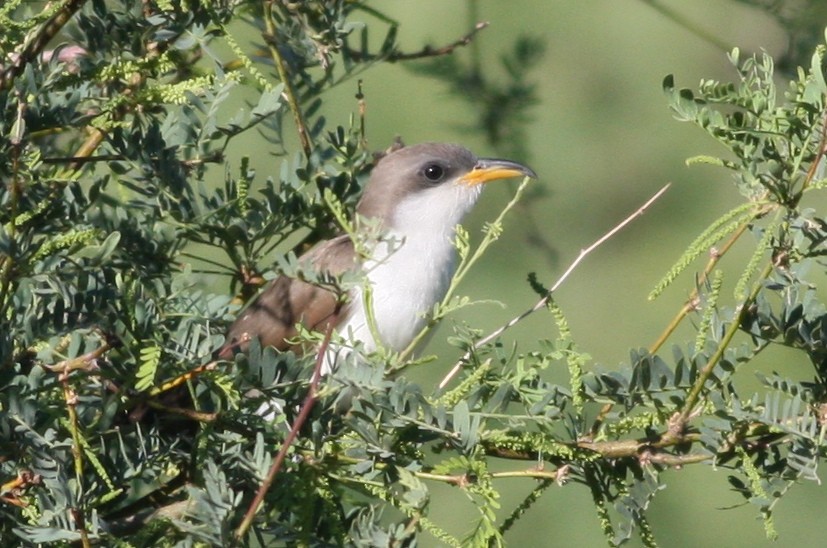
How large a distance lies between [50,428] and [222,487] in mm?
324

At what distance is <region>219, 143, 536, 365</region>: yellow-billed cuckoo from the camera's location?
11.6 feet

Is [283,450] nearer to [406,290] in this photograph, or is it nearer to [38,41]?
[38,41]

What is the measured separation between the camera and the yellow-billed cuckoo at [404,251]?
11.6 ft

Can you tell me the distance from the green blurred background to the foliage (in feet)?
11.5

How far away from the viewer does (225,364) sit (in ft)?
7.50

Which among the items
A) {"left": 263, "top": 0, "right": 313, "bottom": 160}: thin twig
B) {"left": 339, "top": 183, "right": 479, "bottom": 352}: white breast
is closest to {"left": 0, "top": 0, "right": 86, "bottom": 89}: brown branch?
{"left": 263, "top": 0, "right": 313, "bottom": 160}: thin twig

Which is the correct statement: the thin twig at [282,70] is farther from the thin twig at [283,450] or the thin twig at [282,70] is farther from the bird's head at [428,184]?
the bird's head at [428,184]

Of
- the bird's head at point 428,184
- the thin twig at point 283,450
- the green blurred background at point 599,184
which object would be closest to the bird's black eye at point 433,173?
the bird's head at point 428,184

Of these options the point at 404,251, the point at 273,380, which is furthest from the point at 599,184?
the point at 273,380

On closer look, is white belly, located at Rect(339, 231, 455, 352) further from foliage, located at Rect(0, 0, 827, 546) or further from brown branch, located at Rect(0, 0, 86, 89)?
brown branch, located at Rect(0, 0, 86, 89)

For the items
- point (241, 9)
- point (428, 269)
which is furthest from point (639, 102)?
point (241, 9)

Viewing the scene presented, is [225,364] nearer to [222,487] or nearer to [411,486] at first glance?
[222,487]

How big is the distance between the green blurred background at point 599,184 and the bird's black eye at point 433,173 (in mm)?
1536

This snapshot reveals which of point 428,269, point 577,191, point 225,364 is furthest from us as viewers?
point 577,191
